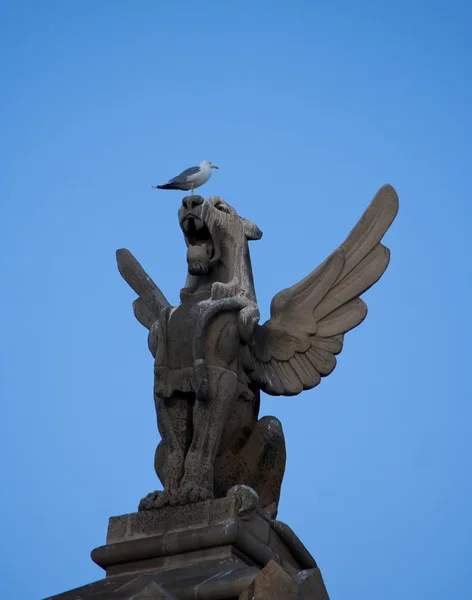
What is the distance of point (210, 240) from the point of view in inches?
408

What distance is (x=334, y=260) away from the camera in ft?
34.0

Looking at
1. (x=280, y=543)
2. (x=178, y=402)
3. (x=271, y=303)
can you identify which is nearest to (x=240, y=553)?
(x=280, y=543)

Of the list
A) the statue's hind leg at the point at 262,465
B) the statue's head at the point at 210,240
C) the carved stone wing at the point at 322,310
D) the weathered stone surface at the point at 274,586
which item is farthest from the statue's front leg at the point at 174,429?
the weathered stone surface at the point at 274,586

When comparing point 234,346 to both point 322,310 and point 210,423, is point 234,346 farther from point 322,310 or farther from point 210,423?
point 322,310

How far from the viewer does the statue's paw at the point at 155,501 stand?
9.37 m

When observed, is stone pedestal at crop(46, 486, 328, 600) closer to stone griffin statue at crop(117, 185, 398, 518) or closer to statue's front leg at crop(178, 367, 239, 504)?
stone griffin statue at crop(117, 185, 398, 518)

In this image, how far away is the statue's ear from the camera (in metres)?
10.5

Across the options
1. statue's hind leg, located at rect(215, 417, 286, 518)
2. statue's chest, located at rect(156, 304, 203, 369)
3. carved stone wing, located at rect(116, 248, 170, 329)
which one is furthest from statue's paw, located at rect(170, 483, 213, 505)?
carved stone wing, located at rect(116, 248, 170, 329)

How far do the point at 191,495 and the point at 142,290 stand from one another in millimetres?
2391

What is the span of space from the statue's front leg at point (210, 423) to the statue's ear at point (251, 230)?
51.1 inches

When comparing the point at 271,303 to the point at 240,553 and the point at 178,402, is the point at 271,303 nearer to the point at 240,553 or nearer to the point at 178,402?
the point at 178,402

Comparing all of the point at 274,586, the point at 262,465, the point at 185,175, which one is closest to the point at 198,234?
the point at 185,175

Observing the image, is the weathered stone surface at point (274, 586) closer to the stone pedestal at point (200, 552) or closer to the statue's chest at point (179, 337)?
the stone pedestal at point (200, 552)

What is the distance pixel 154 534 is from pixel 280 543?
92cm
